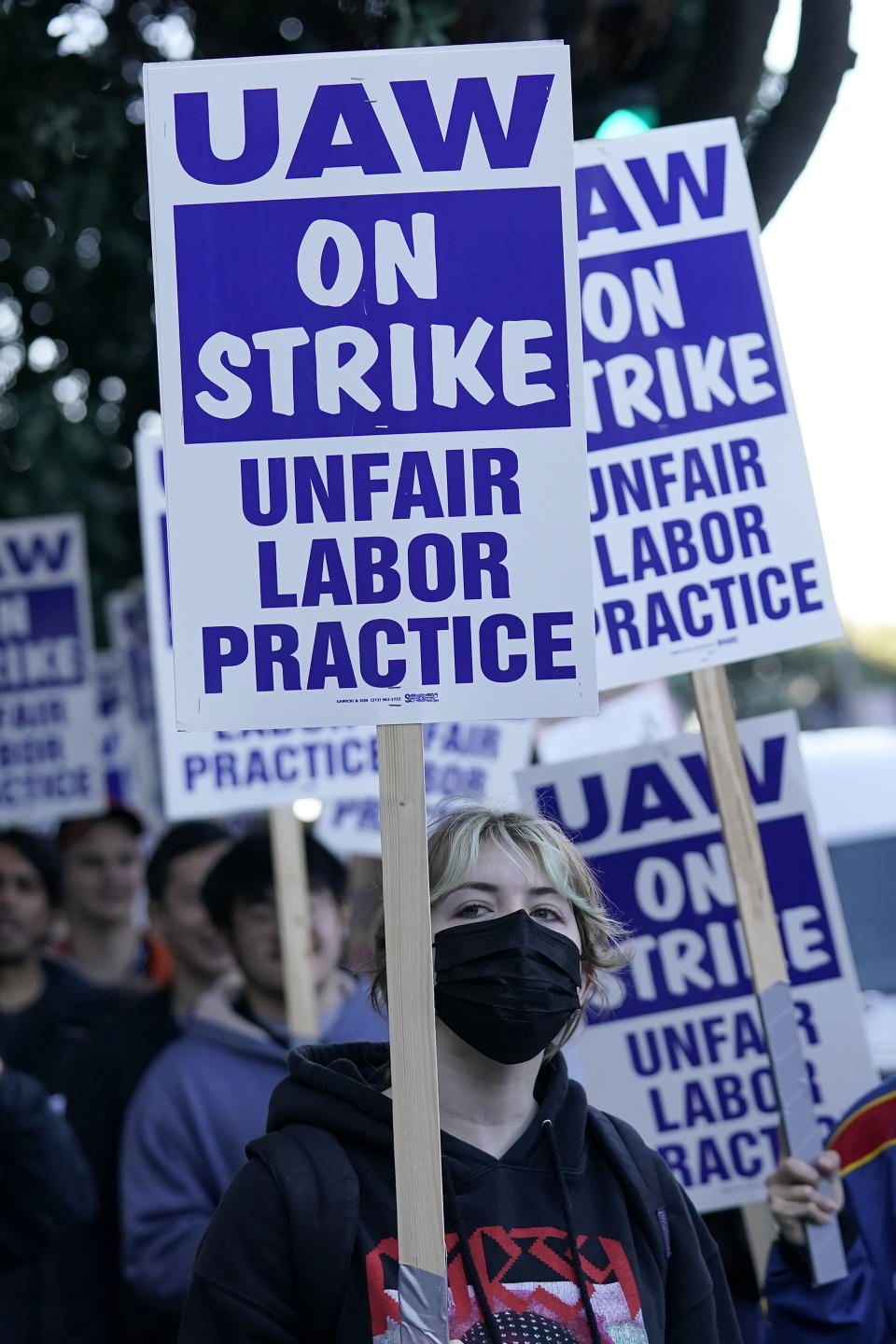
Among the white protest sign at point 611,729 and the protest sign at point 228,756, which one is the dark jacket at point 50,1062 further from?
the white protest sign at point 611,729

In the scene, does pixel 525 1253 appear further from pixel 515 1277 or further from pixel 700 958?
pixel 700 958

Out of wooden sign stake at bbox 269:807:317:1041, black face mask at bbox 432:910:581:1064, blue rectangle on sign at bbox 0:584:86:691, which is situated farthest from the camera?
blue rectangle on sign at bbox 0:584:86:691

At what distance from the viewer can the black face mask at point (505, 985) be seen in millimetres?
2426

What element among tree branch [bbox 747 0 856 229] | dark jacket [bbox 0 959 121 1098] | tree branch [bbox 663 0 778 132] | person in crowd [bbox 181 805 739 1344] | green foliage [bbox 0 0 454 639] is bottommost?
person in crowd [bbox 181 805 739 1344]

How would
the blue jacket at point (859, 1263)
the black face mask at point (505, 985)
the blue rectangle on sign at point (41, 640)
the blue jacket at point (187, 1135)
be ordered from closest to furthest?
the black face mask at point (505, 985) → the blue jacket at point (859, 1263) → the blue jacket at point (187, 1135) → the blue rectangle on sign at point (41, 640)

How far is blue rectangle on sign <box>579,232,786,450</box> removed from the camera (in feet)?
11.9

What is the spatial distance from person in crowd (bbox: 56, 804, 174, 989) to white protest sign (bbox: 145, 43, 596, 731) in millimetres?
4993

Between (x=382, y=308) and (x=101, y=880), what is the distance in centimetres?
517

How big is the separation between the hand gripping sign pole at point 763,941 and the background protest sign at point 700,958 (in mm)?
451

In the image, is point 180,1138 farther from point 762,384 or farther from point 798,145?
point 798,145

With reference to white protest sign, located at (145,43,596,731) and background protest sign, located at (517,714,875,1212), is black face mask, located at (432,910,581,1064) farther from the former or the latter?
background protest sign, located at (517,714,875,1212)

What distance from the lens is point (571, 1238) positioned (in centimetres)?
233

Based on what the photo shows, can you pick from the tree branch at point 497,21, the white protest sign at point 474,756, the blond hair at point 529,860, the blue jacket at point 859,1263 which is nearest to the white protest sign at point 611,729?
the white protest sign at point 474,756

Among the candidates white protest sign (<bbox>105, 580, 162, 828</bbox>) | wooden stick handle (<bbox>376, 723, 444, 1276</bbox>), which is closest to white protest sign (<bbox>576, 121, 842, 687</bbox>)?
wooden stick handle (<bbox>376, 723, 444, 1276</bbox>)
